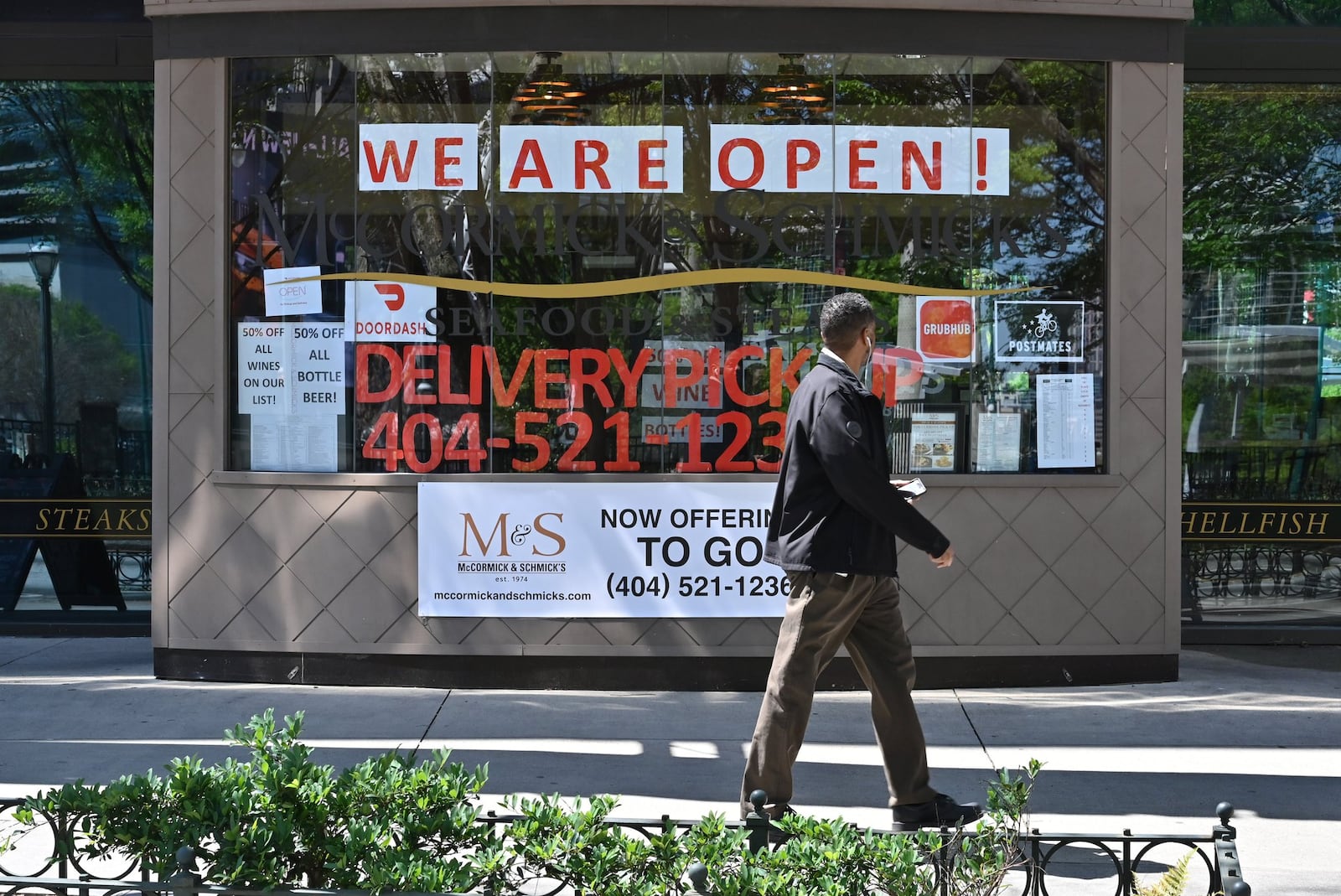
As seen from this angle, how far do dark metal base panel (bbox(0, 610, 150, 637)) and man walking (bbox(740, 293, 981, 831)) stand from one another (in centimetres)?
619

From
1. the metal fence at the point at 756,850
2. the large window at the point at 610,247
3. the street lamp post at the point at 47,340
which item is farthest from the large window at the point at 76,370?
the metal fence at the point at 756,850

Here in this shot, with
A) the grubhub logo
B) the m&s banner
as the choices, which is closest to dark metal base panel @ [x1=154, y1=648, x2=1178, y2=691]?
the m&s banner

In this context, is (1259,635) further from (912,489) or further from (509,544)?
(912,489)

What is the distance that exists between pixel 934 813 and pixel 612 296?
13.3 feet

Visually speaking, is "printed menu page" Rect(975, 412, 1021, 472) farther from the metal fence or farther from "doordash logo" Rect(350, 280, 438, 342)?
the metal fence

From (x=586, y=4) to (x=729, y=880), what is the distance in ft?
19.5

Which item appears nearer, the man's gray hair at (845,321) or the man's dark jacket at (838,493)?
the man's dark jacket at (838,493)

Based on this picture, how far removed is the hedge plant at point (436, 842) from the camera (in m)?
3.48

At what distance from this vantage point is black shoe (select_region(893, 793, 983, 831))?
16.4 feet

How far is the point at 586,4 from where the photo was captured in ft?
26.0

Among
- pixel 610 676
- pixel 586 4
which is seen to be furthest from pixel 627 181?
pixel 610 676

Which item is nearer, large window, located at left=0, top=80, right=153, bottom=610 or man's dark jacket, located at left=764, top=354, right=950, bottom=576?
man's dark jacket, located at left=764, top=354, right=950, bottom=576

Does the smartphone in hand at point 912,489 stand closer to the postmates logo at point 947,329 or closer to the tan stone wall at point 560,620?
the tan stone wall at point 560,620

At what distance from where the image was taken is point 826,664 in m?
5.03
